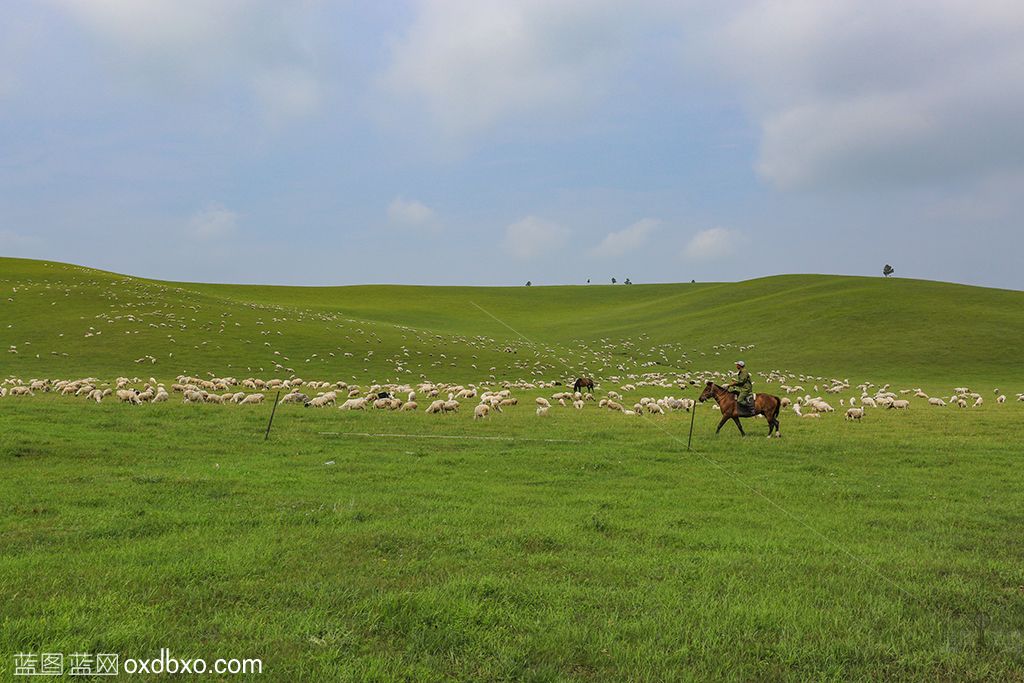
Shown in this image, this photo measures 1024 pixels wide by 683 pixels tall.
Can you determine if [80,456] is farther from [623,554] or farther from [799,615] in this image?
[799,615]

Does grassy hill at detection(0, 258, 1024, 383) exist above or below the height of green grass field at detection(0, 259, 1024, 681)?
above

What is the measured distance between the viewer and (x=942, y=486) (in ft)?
42.7

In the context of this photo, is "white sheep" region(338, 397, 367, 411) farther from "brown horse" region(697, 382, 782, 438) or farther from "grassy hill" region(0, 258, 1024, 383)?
"grassy hill" region(0, 258, 1024, 383)

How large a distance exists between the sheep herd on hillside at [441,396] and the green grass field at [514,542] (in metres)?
1.65

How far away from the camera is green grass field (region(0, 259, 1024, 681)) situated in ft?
18.3

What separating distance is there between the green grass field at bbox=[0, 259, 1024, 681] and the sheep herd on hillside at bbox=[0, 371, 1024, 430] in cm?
165

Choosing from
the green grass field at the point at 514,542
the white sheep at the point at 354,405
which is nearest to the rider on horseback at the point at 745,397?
the green grass field at the point at 514,542

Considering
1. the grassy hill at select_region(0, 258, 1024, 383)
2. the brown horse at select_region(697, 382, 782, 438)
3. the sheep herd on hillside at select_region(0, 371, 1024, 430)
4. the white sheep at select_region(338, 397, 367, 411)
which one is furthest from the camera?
the grassy hill at select_region(0, 258, 1024, 383)

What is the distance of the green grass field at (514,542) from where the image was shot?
5570mm

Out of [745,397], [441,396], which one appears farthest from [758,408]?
[441,396]

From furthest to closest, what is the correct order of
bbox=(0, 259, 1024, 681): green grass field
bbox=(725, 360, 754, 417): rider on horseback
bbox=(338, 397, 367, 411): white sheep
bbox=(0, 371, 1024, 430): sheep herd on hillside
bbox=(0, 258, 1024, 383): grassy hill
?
bbox=(0, 258, 1024, 383): grassy hill, bbox=(0, 371, 1024, 430): sheep herd on hillside, bbox=(338, 397, 367, 411): white sheep, bbox=(725, 360, 754, 417): rider on horseback, bbox=(0, 259, 1024, 681): green grass field

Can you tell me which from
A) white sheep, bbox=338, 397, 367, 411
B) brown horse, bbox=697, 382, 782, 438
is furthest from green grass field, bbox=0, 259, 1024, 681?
white sheep, bbox=338, 397, 367, 411

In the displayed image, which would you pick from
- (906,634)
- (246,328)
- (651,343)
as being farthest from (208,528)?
(651,343)

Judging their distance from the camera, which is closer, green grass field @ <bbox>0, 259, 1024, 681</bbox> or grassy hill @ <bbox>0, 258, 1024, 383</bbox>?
green grass field @ <bbox>0, 259, 1024, 681</bbox>
